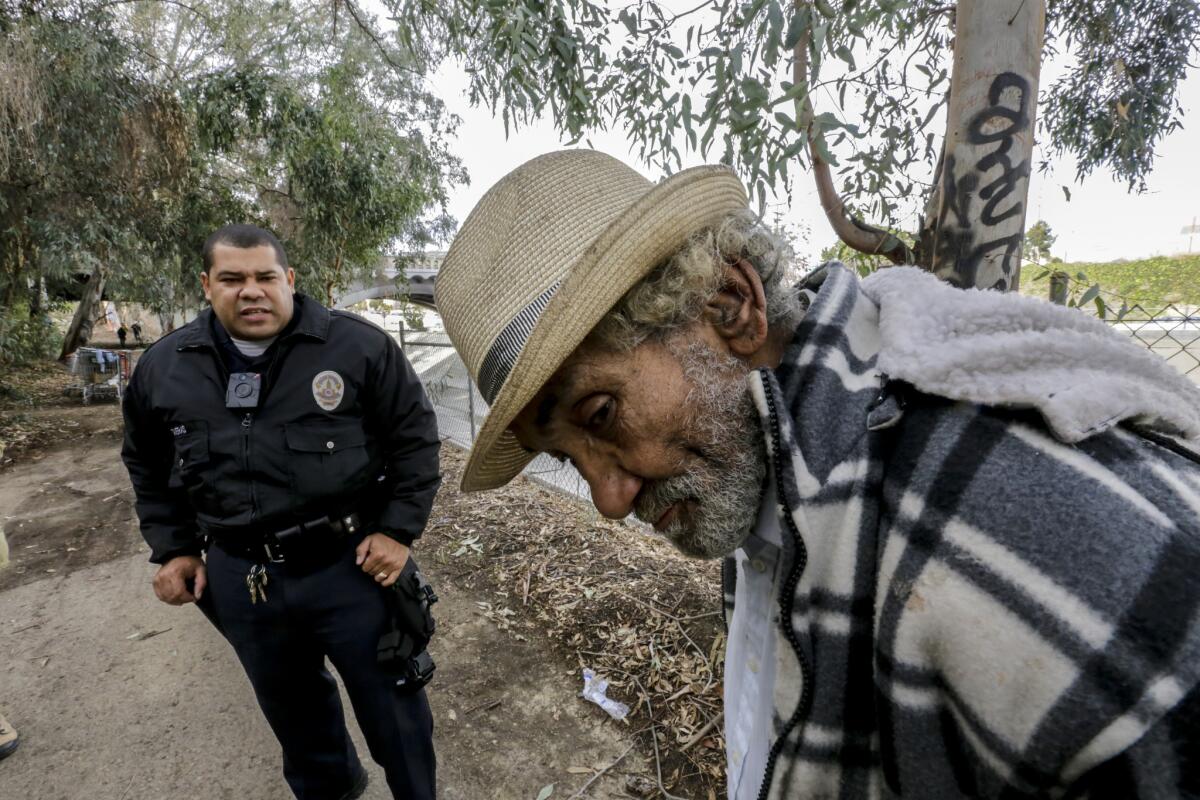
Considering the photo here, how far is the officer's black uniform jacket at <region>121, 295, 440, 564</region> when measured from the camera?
1.99 meters

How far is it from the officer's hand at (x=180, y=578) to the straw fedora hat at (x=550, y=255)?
1563mm

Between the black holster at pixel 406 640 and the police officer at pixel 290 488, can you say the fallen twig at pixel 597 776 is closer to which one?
the police officer at pixel 290 488

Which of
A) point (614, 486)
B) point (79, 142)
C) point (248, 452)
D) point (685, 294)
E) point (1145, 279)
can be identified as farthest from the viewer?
point (79, 142)

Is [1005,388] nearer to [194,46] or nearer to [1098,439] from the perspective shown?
[1098,439]

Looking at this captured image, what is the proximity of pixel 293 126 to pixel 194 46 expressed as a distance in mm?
7014

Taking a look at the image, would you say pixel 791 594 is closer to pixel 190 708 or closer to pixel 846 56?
pixel 846 56

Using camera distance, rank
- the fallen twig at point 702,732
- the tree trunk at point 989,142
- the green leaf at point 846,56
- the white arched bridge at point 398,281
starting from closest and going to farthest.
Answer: the tree trunk at point 989,142
the green leaf at point 846,56
the fallen twig at point 702,732
the white arched bridge at point 398,281

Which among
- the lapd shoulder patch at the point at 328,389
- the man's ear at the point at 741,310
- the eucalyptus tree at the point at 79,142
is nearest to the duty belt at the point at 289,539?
the lapd shoulder patch at the point at 328,389

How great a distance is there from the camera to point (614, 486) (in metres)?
1.22

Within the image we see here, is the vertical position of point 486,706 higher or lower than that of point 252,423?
lower

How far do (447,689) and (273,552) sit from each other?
4.99ft

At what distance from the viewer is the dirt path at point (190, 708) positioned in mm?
2572

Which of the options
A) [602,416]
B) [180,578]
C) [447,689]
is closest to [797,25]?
[602,416]

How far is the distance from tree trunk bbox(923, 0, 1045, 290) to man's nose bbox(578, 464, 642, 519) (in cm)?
132
